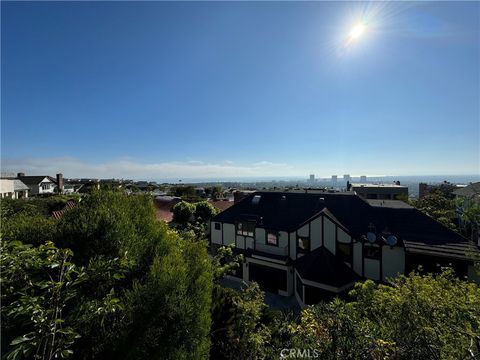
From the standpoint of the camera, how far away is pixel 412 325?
397 centimetres

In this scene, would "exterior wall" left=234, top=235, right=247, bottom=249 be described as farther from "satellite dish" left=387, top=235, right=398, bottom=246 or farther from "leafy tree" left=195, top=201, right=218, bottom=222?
"satellite dish" left=387, top=235, right=398, bottom=246

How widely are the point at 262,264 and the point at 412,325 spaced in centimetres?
1312

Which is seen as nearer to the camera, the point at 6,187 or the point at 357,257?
the point at 357,257

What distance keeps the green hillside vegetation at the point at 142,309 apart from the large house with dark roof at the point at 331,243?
7386mm

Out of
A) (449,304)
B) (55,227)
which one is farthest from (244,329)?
(55,227)

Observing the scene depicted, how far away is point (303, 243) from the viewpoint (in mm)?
15500

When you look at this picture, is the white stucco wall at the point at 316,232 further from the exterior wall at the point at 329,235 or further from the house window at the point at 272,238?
the house window at the point at 272,238

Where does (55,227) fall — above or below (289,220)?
above

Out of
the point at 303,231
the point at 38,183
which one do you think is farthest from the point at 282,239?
the point at 38,183

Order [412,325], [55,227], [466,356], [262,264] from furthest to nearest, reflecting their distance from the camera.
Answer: [262,264] < [55,227] < [412,325] < [466,356]

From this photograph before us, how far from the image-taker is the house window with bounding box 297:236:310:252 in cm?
1530

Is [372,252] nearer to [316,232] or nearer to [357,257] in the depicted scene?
[357,257]

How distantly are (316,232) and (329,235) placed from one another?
79cm

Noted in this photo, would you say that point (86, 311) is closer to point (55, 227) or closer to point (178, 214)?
point (55, 227)
